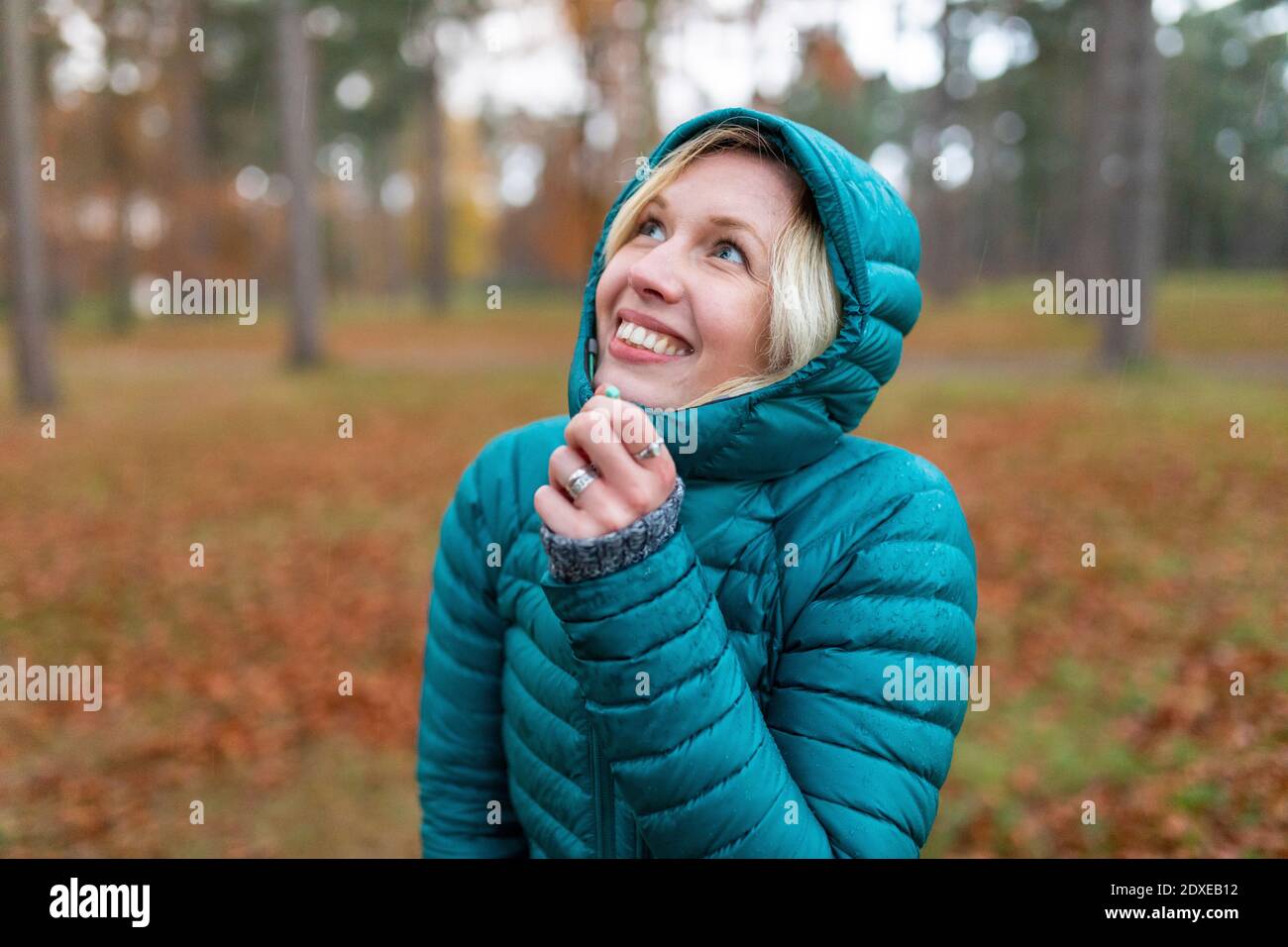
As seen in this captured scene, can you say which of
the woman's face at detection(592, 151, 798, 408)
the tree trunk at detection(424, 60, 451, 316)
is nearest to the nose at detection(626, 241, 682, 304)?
the woman's face at detection(592, 151, 798, 408)

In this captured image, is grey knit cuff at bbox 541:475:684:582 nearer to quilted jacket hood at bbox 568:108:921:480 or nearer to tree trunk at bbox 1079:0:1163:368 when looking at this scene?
quilted jacket hood at bbox 568:108:921:480

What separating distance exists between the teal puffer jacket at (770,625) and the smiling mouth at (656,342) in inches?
5.0

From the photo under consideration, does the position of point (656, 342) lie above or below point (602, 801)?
above

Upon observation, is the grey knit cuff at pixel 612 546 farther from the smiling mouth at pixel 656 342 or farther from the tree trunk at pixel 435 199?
the tree trunk at pixel 435 199

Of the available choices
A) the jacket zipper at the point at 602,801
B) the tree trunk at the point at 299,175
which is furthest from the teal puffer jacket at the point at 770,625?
the tree trunk at the point at 299,175

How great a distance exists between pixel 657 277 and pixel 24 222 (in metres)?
13.4

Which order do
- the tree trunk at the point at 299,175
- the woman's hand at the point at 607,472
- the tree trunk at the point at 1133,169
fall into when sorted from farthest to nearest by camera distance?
the tree trunk at the point at 299,175 → the tree trunk at the point at 1133,169 → the woman's hand at the point at 607,472

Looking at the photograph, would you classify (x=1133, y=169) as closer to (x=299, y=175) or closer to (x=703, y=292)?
(x=299, y=175)

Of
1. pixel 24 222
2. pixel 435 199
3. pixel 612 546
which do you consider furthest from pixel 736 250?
pixel 435 199

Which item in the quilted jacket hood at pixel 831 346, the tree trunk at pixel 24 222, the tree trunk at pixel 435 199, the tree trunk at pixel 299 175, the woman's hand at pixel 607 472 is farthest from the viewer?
the tree trunk at pixel 435 199

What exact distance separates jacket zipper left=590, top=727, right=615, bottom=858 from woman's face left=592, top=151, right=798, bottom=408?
1.90 ft

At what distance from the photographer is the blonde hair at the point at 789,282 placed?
1.43 meters

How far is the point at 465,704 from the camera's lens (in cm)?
180
